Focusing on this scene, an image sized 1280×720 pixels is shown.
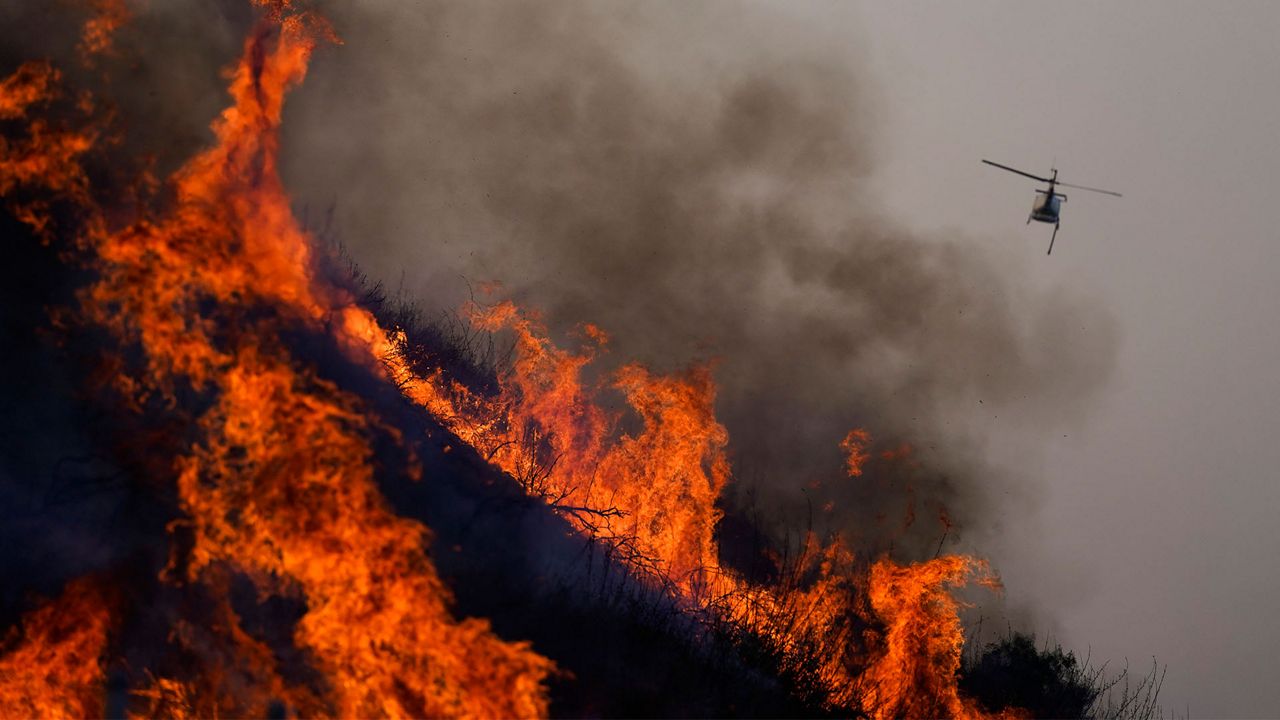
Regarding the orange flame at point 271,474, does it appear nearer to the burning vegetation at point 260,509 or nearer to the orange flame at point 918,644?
the burning vegetation at point 260,509

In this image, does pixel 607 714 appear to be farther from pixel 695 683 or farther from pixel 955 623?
pixel 955 623

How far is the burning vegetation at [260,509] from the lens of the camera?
824 centimetres

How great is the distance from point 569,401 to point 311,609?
41.3 ft

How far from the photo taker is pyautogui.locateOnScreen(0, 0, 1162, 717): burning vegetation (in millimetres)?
8242

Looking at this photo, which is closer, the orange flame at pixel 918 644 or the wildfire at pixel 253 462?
the wildfire at pixel 253 462

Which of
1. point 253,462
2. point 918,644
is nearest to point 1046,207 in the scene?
point 918,644

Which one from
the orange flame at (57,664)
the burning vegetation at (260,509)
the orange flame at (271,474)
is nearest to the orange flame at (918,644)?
the burning vegetation at (260,509)

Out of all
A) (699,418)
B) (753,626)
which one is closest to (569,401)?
(699,418)

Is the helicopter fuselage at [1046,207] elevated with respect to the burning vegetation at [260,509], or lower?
elevated

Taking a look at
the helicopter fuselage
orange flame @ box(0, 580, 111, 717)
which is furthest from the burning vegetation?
the helicopter fuselage

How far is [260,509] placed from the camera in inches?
330

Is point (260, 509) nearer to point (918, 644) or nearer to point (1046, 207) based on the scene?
point (918, 644)

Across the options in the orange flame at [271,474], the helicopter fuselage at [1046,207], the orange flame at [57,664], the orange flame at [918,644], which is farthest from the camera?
the helicopter fuselage at [1046,207]

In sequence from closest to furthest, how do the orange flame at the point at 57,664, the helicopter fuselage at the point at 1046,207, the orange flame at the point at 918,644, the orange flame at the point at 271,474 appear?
the orange flame at the point at 271,474 < the orange flame at the point at 57,664 < the orange flame at the point at 918,644 < the helicopter fuselage at the point at 1046,207
